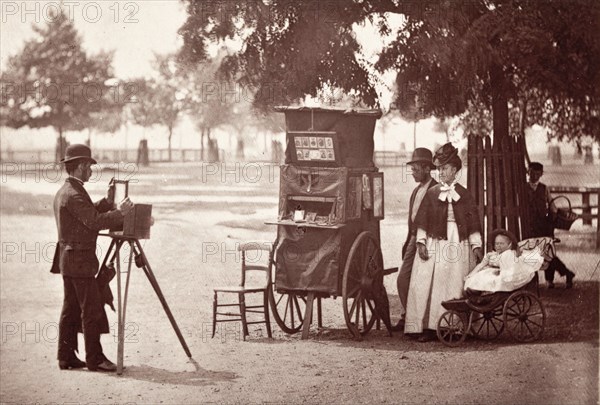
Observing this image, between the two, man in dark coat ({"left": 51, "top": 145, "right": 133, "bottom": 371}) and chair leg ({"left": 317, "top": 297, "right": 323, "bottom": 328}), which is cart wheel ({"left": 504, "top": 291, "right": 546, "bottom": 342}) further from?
man in dark coat ({"left": 51, "top": 145, "right": 133, "bottom": 371})

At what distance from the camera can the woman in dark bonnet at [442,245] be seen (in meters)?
8.41

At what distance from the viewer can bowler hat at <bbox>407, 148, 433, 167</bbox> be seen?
875 cm

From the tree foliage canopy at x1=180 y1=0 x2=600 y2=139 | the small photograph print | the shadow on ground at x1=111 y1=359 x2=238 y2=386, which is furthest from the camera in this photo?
the tree foliage canopy at x1=180 y1=0 x2=600 y2=139

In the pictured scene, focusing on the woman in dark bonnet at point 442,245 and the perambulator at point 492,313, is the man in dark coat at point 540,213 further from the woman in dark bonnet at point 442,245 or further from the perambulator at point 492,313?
the woman in dark bonnet at point 442,245

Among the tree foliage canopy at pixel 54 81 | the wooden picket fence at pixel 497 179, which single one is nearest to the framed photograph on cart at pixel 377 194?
the wooden picket fence at pixel 497 179

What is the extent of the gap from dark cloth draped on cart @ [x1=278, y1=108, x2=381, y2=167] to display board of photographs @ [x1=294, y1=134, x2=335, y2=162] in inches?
4.1

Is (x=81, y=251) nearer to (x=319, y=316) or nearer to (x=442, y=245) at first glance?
(x=319, y=316)

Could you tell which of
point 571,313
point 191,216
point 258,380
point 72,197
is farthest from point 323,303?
point 191,216

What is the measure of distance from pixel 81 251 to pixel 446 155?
3711 millimetres

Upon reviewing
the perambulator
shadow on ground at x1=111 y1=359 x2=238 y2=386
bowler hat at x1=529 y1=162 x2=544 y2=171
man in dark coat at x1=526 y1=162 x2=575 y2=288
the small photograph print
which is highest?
the small photograph print

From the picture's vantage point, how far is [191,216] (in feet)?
56.3

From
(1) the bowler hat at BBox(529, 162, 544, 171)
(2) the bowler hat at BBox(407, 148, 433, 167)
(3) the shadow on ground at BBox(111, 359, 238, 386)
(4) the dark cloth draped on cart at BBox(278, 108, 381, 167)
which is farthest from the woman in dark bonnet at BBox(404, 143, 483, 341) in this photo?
(1) the bowler hat at BBox(529, 162, 544, 171)

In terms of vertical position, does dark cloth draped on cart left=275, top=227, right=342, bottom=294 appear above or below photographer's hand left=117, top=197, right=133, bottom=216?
below

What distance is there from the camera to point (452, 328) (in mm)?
8242
